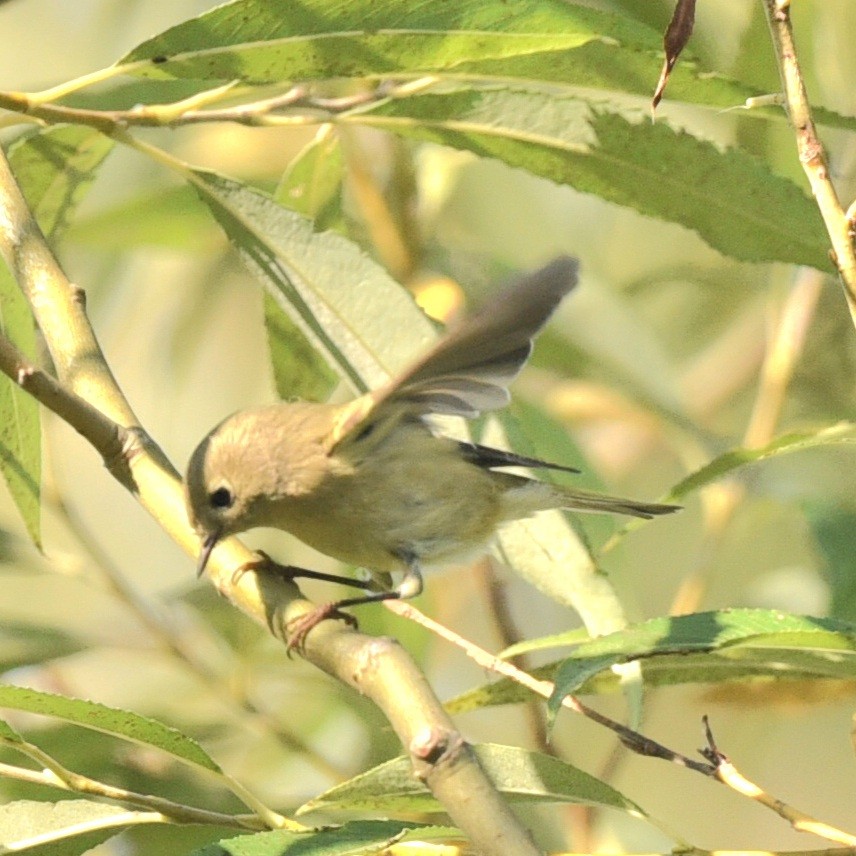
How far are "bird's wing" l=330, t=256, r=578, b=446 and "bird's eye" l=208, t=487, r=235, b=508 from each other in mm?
172

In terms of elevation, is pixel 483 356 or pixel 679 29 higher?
pixel 679 29

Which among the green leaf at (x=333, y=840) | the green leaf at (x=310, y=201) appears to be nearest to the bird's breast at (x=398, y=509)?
the green leaf at (x=310, y=201)

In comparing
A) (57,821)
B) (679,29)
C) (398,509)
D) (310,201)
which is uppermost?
(679,29)

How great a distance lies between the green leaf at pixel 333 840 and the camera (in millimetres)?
838

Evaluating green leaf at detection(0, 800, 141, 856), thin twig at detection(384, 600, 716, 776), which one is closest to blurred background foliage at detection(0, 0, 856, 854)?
green leaf at detection(0, 800, 141, 856)

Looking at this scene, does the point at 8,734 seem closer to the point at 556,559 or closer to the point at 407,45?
the point at 556,559

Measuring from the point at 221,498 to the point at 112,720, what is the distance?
15.7 inches

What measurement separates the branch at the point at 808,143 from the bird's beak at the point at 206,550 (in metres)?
0.53

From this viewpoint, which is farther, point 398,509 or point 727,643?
point 398,509

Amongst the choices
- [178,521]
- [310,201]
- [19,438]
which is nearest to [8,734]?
[178,521]

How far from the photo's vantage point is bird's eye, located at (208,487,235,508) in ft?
4.29

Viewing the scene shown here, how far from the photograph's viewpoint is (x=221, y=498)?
133cm

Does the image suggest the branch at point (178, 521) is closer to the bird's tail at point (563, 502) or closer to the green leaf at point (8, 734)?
the green leaf at point (8, 734)

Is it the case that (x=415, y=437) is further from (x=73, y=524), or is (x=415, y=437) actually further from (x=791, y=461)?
(x=791, y=461)
